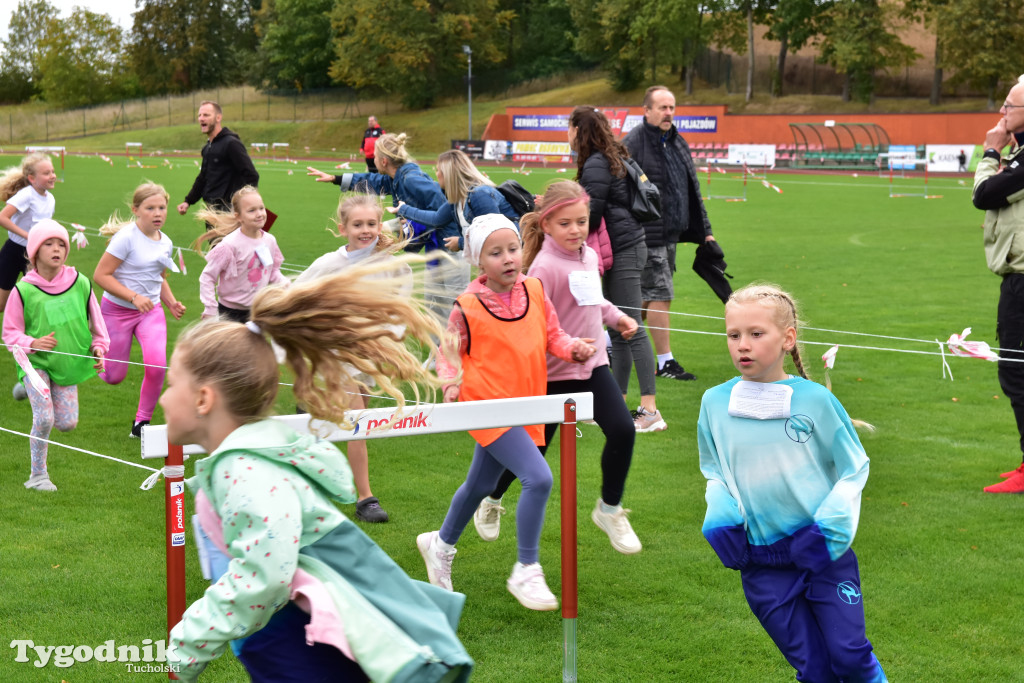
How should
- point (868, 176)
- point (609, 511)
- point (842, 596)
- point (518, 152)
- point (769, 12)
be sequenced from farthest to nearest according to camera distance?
1. point (769, 12)
2. point (518, 152)
3. point (868, 176)
4. point (609, 511)
5. point (842, 596)

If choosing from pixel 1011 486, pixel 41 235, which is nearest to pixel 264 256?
pixel 41 235

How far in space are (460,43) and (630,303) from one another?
246ft

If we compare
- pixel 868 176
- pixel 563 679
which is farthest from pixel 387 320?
pixel 868 176

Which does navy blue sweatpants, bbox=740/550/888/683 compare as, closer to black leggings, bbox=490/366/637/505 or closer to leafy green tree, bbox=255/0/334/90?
black leggings, bbox=490/366/637/505

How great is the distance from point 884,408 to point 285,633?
23.6 ft

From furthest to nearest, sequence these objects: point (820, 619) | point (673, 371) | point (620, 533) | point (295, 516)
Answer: point (673, 371)
point (620, 533)
point (820, 619)
point (295, 516)

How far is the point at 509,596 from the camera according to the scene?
498cm

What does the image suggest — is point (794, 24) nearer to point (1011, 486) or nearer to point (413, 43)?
point (413, 43)

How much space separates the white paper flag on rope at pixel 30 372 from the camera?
5984 millimetres

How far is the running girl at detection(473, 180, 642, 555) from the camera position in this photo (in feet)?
17.2

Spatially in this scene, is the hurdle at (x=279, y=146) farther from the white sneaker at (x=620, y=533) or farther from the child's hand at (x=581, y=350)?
the child's hand at (x=581, y=350)

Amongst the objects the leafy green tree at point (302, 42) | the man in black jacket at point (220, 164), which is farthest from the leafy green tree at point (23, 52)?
the man in black jacket at point (220, 164)

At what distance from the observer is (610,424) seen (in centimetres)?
521

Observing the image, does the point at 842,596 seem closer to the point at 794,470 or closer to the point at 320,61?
the point at 794,470
